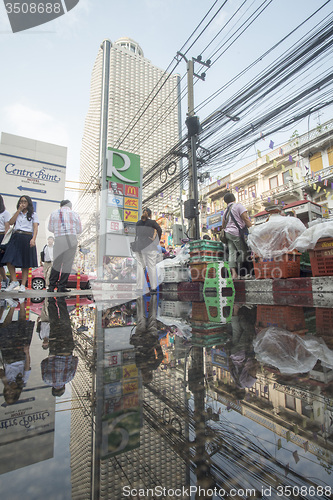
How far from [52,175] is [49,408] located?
12.1 meters

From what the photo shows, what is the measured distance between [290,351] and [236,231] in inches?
134

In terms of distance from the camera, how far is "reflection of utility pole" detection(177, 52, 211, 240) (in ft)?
23.6

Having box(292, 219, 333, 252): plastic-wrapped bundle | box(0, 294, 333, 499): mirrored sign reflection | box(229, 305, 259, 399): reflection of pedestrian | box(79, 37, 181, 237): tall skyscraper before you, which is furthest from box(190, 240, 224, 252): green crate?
box(79, 37, 181, 237): tall skyscraper

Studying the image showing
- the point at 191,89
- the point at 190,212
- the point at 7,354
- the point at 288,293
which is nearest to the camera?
the point at 7,354

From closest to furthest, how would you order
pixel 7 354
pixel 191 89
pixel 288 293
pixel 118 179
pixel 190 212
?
1. pixel 7 354
2. pixel 288 293
3. pixel 190 212
4. pixel 191 89
5. pixel 118 179

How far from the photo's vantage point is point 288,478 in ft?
1.40

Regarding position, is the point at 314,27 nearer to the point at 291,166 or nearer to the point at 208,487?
the point at 208,487

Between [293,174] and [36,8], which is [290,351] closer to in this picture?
[36,8]

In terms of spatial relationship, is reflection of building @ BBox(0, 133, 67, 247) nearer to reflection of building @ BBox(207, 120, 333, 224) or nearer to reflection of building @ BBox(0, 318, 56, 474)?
reflection of building @ BBox(207, 120, 333, 224)

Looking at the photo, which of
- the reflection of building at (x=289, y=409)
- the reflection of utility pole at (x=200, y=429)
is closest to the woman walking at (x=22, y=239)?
the reflection of utility pole at (x=200, y=429)

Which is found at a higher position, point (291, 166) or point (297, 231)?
point (291, 166)

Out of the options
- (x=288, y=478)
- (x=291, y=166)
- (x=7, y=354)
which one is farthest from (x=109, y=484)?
(x=291, y=166)

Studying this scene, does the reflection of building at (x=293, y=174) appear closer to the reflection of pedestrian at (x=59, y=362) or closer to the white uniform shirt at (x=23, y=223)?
the white uniform shirt at (x=23, y=223)

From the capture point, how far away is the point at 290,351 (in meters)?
1.15
